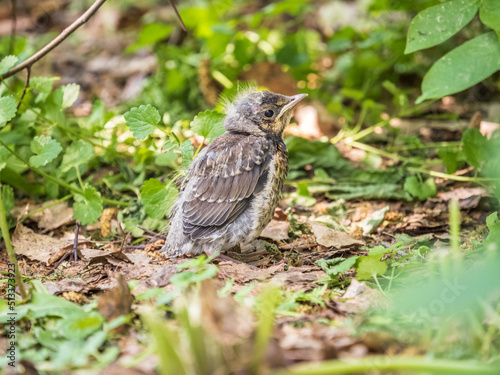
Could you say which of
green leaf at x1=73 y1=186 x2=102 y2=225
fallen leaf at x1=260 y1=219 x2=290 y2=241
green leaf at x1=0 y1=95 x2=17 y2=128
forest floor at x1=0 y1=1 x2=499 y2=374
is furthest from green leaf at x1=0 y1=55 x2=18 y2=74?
fallen leaf at x1=260 y1=219 x2=290 y2=241

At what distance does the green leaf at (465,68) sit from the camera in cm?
283

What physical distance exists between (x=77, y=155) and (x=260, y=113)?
4.07 ft

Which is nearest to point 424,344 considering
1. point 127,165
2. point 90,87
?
point 127,165

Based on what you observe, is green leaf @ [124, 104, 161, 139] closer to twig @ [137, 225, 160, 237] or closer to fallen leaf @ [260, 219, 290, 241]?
twig @ [137, 225, 160, 237]

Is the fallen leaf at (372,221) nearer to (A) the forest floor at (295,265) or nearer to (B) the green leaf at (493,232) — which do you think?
(A) the forest floor at (295,265)

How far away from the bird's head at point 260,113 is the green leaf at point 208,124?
109mm

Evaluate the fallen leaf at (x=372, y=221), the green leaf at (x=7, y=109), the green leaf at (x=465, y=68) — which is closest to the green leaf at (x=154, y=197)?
the green leaf at (x=7, y=109)

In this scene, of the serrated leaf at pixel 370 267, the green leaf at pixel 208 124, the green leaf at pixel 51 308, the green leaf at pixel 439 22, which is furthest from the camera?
the green leaf at pixel 208 124

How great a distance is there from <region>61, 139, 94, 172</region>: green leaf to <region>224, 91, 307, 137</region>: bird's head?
0.92 metres

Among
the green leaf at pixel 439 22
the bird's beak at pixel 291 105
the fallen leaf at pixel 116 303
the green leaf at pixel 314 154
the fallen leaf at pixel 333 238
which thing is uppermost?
the green leaf at pixel 439 22

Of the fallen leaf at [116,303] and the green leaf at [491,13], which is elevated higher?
the green leaf at [491,13]

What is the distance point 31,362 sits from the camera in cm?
194

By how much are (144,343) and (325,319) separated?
2.35 ft

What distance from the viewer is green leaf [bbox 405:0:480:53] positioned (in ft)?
9.53
